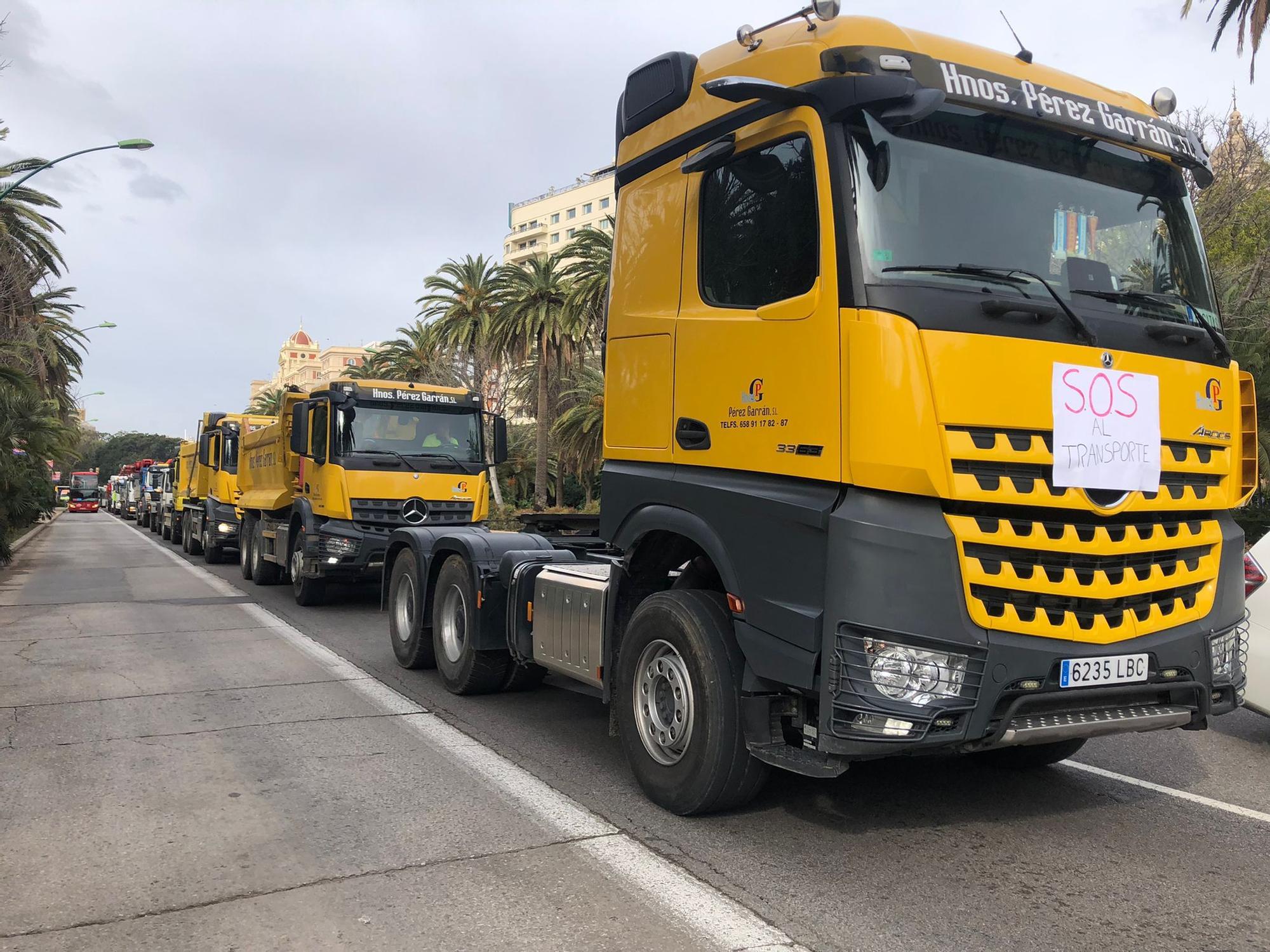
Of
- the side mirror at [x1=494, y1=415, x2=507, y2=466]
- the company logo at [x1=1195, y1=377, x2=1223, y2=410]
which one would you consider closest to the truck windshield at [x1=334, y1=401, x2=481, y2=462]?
the side mirror at [x1=494, y1=415, x2=507, y2=466]

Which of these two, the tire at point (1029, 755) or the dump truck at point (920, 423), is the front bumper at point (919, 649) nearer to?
the dump truck at point (920, 423)

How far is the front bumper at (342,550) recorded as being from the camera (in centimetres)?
1216

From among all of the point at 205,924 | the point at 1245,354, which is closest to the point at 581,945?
the point at 205,924

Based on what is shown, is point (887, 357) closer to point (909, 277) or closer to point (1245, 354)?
point (909, 277)

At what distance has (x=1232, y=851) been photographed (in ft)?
14.3

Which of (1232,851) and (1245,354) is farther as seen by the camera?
(1245,354)

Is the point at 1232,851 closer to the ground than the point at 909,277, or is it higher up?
closer to the ground

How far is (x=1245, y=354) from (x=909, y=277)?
1514 cm

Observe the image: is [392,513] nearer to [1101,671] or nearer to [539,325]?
[1101,671]

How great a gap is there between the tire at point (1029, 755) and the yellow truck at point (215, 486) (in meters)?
13.4

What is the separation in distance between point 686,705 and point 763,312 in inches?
68.8

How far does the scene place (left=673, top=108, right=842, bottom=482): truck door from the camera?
402 cm

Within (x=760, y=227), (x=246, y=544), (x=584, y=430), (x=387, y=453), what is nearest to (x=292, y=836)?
(x=760, y=227)

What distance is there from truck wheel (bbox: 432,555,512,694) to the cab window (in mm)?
3288
